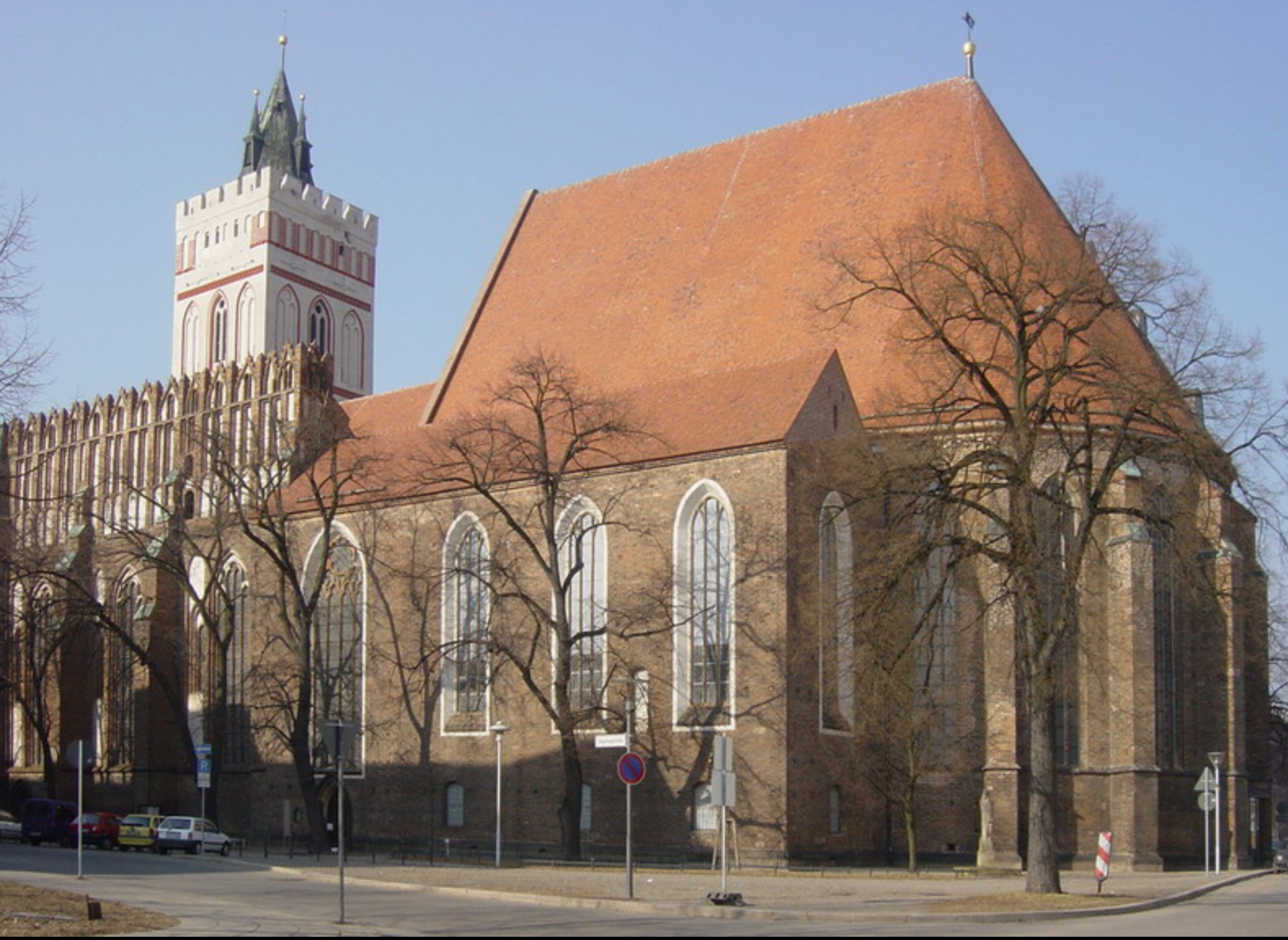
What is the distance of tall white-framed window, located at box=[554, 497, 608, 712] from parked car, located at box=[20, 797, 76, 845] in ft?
46.6

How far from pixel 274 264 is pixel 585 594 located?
29759 mm

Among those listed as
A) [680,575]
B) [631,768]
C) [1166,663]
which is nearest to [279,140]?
[680,575]

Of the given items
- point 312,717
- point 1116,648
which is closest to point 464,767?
point 312,717

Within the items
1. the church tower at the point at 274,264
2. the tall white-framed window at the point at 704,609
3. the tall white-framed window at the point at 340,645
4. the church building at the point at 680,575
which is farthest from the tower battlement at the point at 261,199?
the tall white-framed window at the point at 704,609

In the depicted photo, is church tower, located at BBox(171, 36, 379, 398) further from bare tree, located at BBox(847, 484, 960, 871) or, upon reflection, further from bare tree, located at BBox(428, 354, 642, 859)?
bare tree, located at BBox(847, 484, 960, 871)

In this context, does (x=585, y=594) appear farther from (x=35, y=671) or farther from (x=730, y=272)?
(x=35, y=671)

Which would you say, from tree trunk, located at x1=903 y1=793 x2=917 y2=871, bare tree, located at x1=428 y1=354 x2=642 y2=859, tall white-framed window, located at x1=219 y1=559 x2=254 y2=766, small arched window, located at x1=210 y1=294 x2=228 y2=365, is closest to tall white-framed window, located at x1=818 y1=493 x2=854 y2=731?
tree trunk, located at x1=903 y1=793 x2=917 y2=871

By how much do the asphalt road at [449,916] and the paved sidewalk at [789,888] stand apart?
1.34ft

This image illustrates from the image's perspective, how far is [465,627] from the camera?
40438 mm

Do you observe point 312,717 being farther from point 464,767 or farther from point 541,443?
point 541,443

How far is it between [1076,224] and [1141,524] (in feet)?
40.9

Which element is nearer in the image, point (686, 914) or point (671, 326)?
point (686, 914)

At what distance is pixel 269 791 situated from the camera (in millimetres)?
44000

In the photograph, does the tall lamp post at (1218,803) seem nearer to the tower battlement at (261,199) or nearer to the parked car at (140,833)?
the parked car at (140,833)
